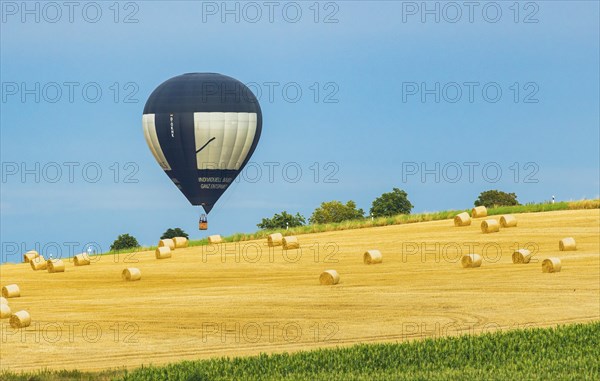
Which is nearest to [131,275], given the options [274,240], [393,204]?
[274,240]

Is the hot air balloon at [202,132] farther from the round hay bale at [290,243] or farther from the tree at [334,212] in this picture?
the tree at [334,212]

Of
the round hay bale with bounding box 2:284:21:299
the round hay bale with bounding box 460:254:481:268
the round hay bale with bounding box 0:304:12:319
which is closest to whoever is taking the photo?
the round hay bale with bounding box 0:304:12:319

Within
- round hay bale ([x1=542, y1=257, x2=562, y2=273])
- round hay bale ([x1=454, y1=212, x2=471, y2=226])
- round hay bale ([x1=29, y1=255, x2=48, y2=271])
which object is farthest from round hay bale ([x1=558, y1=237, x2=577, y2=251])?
round hay bale ([x1=29, y1=255, x2=48, y2=271])

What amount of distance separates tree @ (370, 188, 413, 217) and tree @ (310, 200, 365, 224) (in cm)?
345

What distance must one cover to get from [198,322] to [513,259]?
555 inches

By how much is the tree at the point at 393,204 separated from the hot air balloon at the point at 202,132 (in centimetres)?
2234

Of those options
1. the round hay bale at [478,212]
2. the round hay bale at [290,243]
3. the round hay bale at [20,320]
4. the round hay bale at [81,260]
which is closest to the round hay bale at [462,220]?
the round hay bale at [478,212]

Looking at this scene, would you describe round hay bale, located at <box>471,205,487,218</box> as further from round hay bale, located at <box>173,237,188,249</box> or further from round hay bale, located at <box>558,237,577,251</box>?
round hay bale, located at <box>173,237,188,249</box>

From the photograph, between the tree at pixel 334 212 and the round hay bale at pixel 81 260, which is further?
the tree at pixel 334 212

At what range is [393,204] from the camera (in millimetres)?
90125

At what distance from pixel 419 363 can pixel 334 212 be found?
72909 mm

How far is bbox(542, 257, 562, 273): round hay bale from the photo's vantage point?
123 feet

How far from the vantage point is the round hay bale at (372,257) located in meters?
42.2

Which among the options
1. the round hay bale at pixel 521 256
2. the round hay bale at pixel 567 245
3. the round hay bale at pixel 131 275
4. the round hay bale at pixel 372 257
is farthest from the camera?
the round hay bale at pixel 567 245
